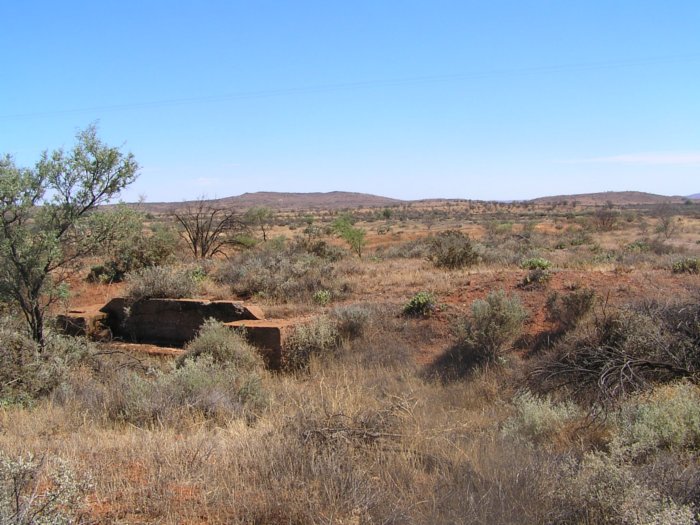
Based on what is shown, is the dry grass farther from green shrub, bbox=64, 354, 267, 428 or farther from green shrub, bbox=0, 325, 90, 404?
green shrub, bbox=0, 325, 90, 404

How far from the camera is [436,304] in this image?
1080cm

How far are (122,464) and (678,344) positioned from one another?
5.74 m

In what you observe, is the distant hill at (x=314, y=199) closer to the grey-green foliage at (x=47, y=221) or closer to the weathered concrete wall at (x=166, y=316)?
the weathered concrete wall at (x=166, y=316)

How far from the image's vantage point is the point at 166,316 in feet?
38.6

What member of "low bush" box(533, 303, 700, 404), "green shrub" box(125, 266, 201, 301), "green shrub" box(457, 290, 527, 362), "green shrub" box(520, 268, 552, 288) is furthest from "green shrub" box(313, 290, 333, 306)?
"low bush" box(533, 303, 700, 404)

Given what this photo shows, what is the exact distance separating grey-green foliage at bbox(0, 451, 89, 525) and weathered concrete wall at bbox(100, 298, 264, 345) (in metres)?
7.64

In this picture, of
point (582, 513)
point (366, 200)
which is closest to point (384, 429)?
point (582, 513)

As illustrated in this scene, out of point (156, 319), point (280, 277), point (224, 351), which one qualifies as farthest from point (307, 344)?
point (280, 277)

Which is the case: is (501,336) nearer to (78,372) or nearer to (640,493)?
(640,493)

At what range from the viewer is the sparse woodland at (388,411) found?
3242mm

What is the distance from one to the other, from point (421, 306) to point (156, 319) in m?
5.83

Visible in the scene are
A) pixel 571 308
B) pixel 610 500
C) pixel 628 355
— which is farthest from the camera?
pixel 571 308

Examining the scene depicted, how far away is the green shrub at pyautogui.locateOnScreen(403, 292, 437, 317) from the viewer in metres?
10.6

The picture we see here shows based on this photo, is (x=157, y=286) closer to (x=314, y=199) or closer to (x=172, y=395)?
(x=172, y=395)
